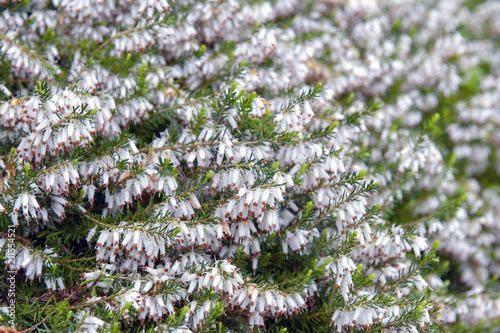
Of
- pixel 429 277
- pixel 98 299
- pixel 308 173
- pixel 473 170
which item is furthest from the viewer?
pixel 473 170

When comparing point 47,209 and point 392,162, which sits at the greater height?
point 47,209

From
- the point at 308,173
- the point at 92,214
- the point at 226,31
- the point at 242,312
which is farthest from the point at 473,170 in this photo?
the point at 92,214

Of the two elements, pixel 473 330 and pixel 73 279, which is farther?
pixel 473 330

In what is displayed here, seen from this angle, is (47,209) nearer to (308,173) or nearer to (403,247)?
(308,173)

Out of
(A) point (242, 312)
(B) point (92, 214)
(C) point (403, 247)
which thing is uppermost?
Result: (B) point (92, 214)

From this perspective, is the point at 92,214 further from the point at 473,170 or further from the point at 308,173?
the point at 473,170

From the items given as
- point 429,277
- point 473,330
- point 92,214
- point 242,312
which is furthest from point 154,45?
point 473,330

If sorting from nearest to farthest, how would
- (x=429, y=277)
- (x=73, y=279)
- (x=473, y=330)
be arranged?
(x=73, y=279) → (x=473, y=330) → (x=429, y=277)
